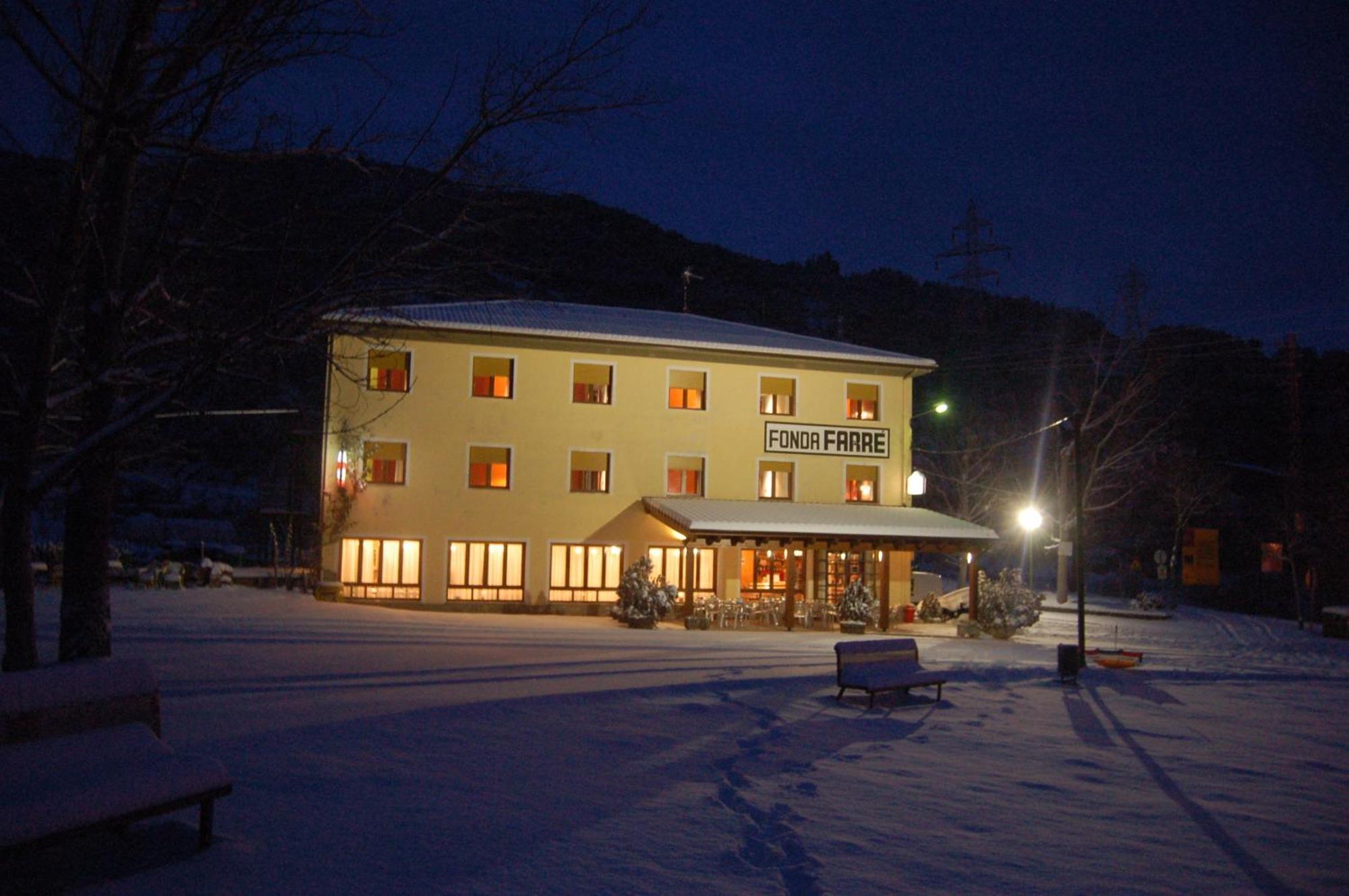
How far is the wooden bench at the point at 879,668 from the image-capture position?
11211 mm

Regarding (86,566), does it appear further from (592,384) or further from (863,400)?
(863,400)

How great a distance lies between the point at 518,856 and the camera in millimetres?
5180

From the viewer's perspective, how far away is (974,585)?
2344 cm

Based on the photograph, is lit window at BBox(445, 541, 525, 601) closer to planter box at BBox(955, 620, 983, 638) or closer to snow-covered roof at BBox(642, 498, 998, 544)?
snow-covered roof at BBox(642, 498, 998, 544)

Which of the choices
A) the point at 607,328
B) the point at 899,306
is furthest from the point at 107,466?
the point at 899,306

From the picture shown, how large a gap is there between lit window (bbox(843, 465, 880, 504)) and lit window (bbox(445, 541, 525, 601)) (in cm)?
927

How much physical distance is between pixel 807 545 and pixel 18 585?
59.2ft

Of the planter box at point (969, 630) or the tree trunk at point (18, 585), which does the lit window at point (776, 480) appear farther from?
the tree trunk at point (18, 585)

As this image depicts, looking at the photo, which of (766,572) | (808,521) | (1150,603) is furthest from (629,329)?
(1150,603)

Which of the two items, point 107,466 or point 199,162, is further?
point 199,162

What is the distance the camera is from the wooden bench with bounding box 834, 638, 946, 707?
36.8 feet

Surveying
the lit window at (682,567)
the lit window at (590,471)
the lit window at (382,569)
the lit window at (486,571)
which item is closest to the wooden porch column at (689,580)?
the lit window at (682,567)

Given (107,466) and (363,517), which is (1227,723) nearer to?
(107,466)

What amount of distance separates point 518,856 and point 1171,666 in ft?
50.8
